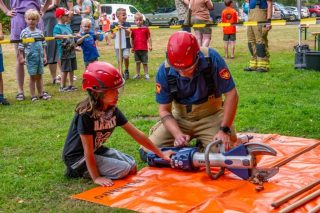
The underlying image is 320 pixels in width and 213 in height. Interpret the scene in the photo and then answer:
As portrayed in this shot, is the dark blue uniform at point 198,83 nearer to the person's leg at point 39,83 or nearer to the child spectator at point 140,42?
the person's leg at point 39,83

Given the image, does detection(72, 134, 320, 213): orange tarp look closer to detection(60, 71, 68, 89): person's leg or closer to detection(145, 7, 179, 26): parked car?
detection(60, 71, 68, 89): person's leg

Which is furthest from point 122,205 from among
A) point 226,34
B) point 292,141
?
point 226,34

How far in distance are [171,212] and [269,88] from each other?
5.24m

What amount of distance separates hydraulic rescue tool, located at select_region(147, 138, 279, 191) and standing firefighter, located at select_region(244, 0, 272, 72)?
585 cm

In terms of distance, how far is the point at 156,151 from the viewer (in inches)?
175

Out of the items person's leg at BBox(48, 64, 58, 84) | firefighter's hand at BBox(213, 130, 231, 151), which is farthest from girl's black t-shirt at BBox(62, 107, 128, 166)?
person's leg at BBox(48, 64, 58, 84)

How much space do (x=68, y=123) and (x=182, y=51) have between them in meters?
2.96

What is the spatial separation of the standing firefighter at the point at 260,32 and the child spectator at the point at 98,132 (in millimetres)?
5935

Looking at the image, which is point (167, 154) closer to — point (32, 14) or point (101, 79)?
point (101, 79)

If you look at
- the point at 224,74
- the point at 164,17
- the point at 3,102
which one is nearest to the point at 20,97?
the point at 3,102

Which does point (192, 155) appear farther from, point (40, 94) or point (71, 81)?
point (71, 81)

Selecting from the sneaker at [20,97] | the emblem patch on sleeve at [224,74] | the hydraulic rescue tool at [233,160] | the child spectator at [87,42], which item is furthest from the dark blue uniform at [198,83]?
the child spectator at [87,42]

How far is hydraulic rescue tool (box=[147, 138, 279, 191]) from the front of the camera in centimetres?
394

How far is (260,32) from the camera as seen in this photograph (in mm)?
9883
